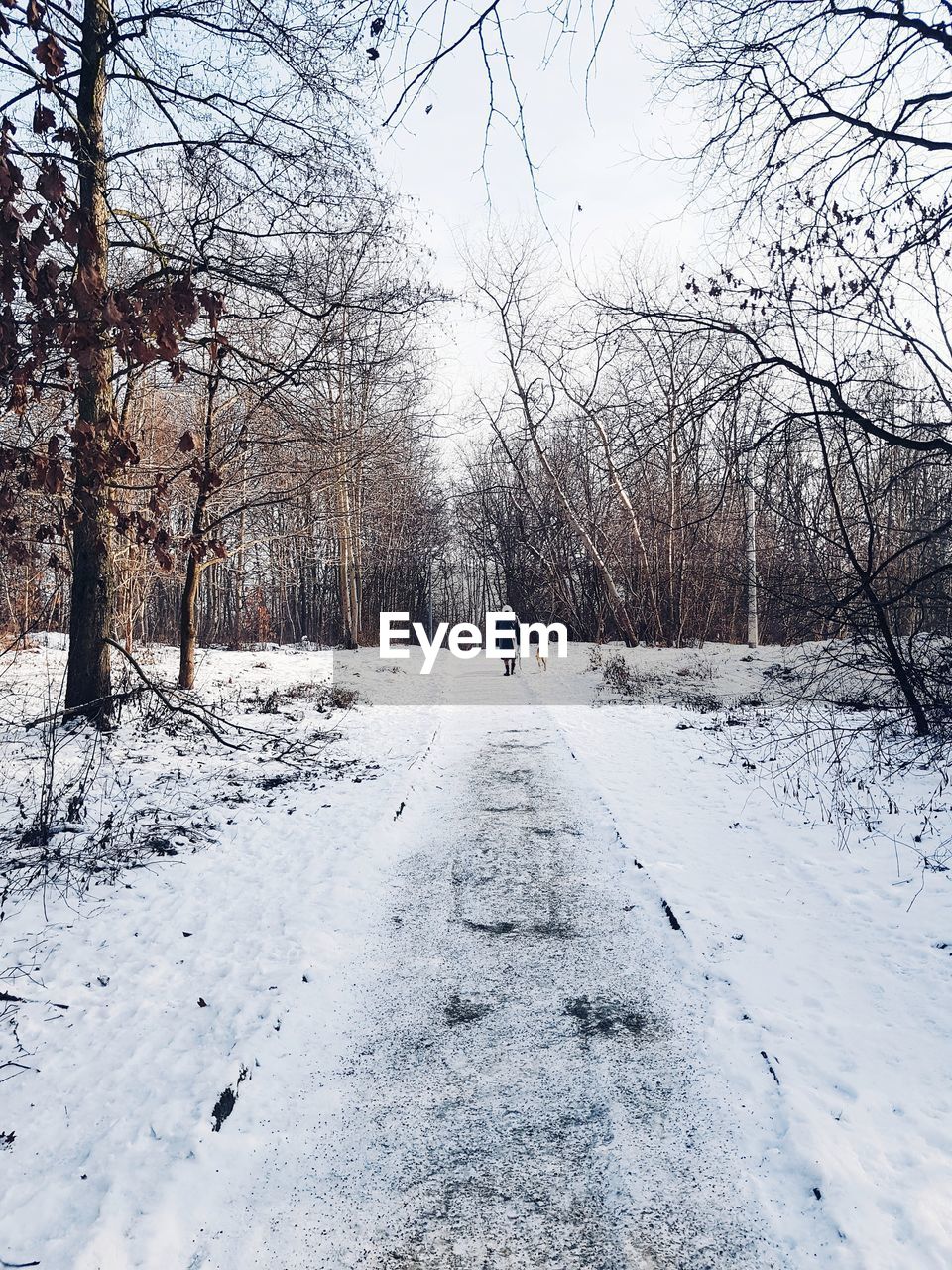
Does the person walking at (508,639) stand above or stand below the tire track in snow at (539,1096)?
above

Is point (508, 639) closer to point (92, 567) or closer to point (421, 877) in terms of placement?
point (92, 567)

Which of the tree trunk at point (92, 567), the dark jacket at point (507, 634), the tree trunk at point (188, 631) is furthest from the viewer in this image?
the dark jacket at point (507, 634)

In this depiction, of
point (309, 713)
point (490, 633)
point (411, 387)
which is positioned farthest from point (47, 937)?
point (490, 633)

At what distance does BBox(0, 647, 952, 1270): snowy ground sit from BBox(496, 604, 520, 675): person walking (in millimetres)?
13827

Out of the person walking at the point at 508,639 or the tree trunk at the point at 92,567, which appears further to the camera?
the person walking at the point at 508,639

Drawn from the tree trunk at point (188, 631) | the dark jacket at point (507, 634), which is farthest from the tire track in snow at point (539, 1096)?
the dark jacket at point (507, 634)

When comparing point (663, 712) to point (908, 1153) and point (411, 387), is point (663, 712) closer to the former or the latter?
point (411, 387)

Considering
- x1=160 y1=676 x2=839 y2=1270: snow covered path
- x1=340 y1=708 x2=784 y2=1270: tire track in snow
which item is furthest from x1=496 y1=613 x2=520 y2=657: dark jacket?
x1=160 y1=676 x2=839 y2=1270: snow covered path

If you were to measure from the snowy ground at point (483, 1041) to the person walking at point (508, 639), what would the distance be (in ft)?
45.4

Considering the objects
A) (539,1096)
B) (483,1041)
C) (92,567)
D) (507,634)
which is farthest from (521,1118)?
(507,634)

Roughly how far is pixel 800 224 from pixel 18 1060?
355 inches

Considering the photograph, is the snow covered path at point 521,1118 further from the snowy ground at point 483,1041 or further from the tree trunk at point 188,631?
the tree trunk at point 188,631

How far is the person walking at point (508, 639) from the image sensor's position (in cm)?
2156

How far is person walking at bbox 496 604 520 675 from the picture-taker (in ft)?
70.7
